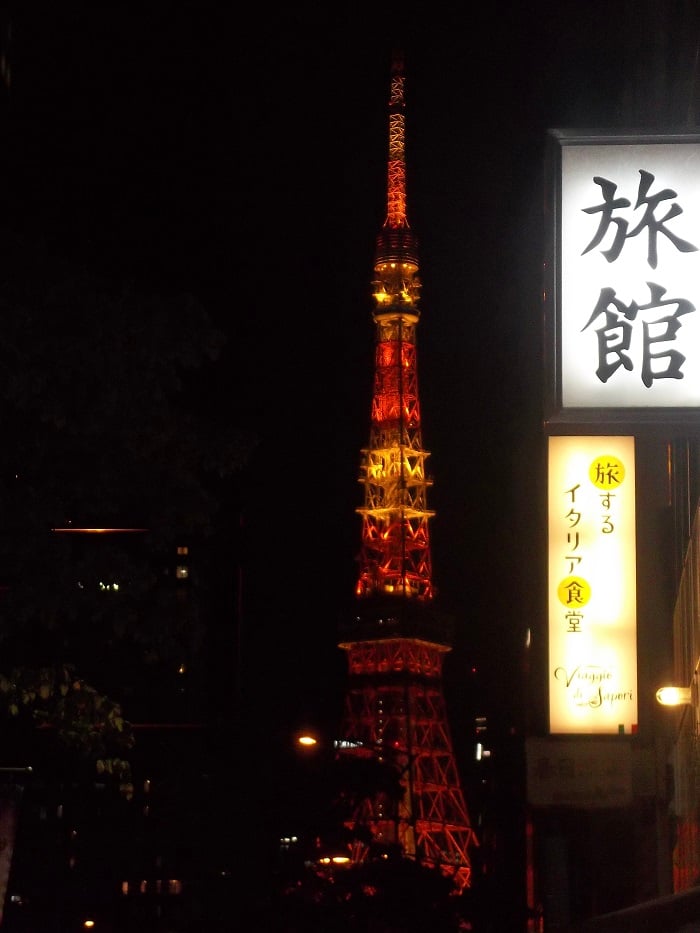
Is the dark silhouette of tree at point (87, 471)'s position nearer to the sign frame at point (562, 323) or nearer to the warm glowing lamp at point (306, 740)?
the sign frame at point (562, 323)

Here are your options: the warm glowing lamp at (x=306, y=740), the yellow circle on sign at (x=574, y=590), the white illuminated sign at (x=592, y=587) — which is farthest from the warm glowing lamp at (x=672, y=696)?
the warm glowing lamp at (x=306, y=740)

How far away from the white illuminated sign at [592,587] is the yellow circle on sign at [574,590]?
0.04 ft

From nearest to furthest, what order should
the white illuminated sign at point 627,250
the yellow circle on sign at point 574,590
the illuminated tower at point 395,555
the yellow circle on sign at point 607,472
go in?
the white illuminated sign at point 627,250
the yellow circle on sign at point 574,590
the yellow circle on sign at point 607,472
the illuminated tower at point 395,555

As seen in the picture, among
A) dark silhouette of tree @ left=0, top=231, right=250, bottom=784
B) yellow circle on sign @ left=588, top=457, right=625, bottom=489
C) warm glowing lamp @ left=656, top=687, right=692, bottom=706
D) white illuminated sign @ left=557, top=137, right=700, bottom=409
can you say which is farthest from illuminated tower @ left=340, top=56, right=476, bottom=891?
white illuminated sign @ left=557, top=137, right=700, bottom=409

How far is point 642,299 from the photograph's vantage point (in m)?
7.71

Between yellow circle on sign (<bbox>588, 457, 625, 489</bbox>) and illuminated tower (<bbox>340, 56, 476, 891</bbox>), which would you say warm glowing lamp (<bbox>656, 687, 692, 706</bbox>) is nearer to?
yellow circle on sign (<bbox>588, 457, 625, 489</bbox>)

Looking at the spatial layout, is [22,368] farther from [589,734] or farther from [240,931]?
[589,734]

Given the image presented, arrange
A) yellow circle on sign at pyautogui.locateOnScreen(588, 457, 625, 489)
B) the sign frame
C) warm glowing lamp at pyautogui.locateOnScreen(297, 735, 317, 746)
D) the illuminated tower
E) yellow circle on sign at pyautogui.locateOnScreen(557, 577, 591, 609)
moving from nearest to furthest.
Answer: the sign frame
warm glowing lamp at pyautogui.locateOnScreen(297, 735, 317, 746)
yellow circle on sign at pyautogui.locateOnScreen(557, 577, 591, 609)
yellow circle on sign at pyautogui.locateOnScreen(588, 457, 625, 489)
the illuminated tower

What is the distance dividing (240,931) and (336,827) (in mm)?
2271

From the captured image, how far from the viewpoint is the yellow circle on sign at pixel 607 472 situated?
59.5 ft

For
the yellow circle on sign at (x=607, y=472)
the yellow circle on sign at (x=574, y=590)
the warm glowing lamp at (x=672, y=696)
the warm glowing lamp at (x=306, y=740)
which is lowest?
the warm glowing lamp at (x=306, y=740)

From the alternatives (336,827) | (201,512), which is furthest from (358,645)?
(201,512)

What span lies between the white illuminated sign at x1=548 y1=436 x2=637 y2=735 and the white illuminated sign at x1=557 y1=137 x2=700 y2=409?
33.4ft

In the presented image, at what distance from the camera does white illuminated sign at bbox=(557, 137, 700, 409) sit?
745 centimetres
